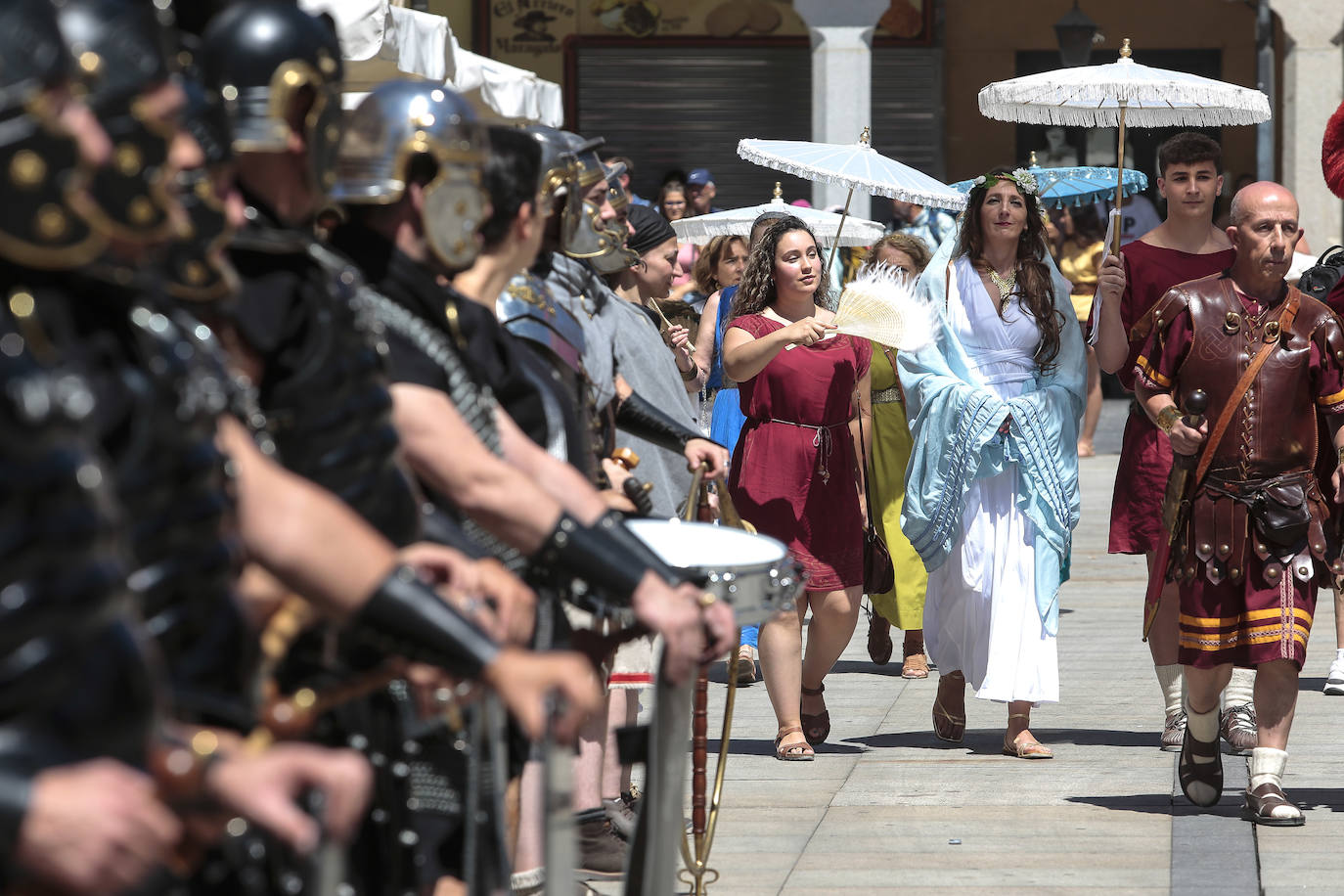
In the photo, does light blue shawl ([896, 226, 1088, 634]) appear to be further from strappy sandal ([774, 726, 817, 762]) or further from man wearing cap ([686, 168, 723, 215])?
man wearing cap ([686, 168, 723, 215])

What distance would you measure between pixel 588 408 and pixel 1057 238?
1307cm

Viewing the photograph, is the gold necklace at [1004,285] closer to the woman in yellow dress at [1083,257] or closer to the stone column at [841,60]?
the woman in yellow dress at [1083,257]

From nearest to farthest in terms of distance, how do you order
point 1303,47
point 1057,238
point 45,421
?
point 45,421 → point 1057,238 → point 1303,47

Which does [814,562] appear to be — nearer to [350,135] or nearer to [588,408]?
[588,408]

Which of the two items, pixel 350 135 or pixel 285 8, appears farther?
pixel 350 135

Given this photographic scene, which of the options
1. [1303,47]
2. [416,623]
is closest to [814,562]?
[416,623]

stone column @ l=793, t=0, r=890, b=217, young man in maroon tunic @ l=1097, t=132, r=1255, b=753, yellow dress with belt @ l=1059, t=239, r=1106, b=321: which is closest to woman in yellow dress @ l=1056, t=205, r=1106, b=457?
yellow dress with belt @ l=1059, t=239, r=1106, b=321

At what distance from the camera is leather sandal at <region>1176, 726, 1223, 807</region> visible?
6340mm

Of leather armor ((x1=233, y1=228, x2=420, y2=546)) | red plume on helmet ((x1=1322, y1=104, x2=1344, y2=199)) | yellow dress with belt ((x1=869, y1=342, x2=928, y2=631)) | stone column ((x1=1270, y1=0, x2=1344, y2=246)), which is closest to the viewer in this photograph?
leather armor ((x1=233, y1=228, x2=420, y2=546))

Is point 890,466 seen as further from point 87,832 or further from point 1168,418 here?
point 87,832

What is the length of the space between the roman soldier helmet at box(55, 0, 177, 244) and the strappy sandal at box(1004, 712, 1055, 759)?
5515mm

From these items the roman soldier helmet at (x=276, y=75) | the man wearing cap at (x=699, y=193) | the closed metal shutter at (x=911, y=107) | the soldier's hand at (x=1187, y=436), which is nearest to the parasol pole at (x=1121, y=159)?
the soldier's hand at (x=1187, y=436)

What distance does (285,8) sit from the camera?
290 cm

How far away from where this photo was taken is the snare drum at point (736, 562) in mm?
3752
